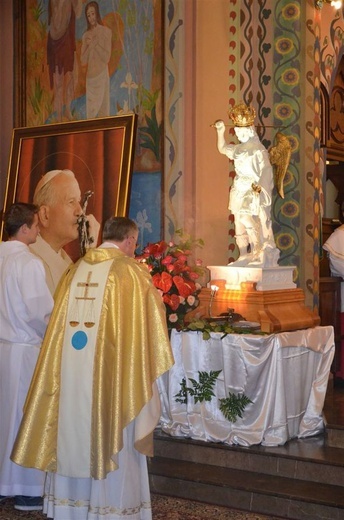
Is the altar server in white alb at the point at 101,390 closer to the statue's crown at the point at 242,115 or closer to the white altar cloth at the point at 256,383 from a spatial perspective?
the white altar cloth at the point at 256,383

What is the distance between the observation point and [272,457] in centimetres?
568

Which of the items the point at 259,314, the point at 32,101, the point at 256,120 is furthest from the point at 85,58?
the point at 259,314

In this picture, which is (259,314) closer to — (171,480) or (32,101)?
(171,480)

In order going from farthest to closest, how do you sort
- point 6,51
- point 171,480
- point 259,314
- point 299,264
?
point 6,51 < point 299,264 < point 259,314 < point 171,480

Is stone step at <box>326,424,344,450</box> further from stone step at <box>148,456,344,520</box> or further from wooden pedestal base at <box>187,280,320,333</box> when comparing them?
wooden pedestal base at <box>187,280,320,333</box>

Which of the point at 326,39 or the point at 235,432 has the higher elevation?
the point at 326,39

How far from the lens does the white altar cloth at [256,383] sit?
5887 mm

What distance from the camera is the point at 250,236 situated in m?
6.66

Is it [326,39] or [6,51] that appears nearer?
[326,39]

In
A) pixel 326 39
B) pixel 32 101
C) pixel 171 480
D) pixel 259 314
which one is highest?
pixel 326 39

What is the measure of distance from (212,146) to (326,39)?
6.40 ft

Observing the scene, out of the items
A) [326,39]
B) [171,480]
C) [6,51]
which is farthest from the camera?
[6,51]

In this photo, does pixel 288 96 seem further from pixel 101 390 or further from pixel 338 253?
pixel 101 390

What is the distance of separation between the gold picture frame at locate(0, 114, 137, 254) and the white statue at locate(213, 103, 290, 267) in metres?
1.54
